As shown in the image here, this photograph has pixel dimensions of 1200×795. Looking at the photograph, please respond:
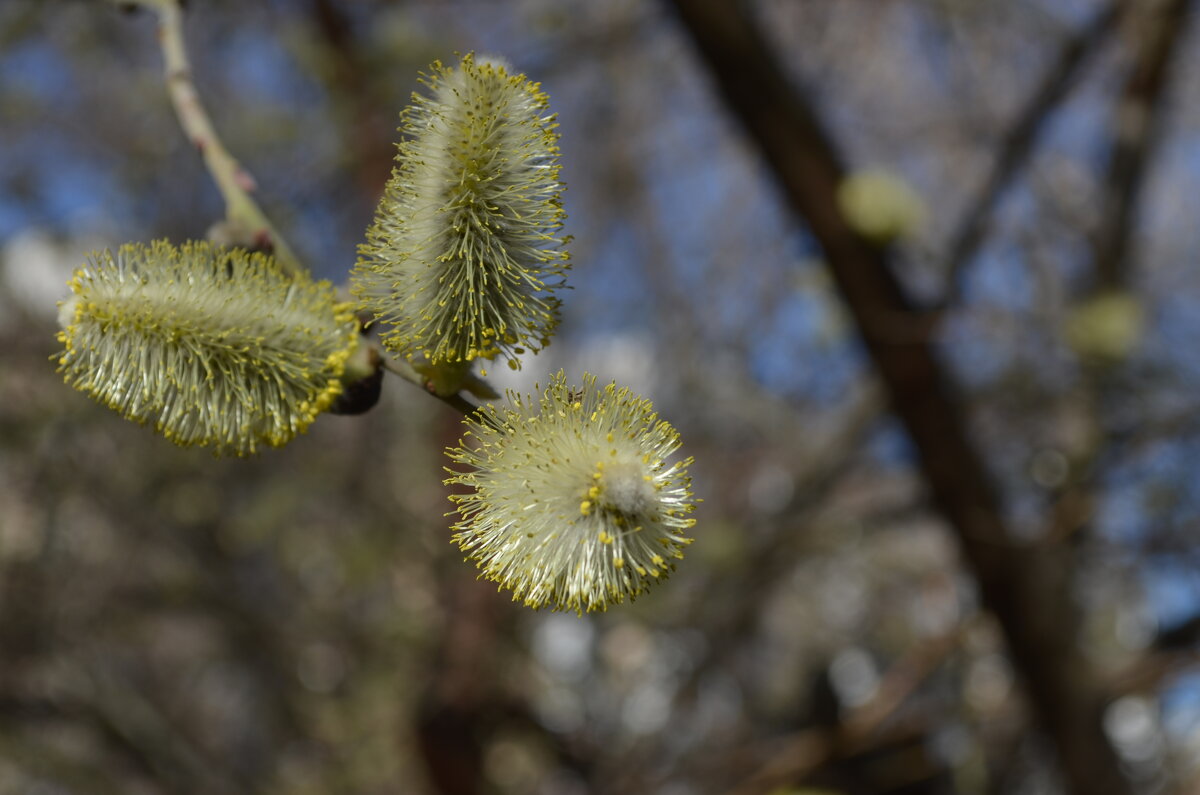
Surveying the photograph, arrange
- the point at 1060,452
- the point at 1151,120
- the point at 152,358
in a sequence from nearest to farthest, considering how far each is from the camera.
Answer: the point at 152,358 → the point at 1151,120 → the point at 1060,452

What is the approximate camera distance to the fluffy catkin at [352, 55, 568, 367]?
3.06 ft

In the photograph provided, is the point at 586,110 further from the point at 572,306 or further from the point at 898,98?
the point at 898,98

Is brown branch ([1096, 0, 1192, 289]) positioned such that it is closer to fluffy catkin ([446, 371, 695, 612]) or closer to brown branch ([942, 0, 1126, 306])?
brown branch ([942, 0, 1126, 306])

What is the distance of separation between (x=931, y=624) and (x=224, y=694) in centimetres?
515

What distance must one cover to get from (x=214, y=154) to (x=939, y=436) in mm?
2133

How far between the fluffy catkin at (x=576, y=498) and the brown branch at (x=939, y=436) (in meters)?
1.74

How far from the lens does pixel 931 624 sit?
6.08 meters

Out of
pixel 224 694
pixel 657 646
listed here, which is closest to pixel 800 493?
pixel 657 646

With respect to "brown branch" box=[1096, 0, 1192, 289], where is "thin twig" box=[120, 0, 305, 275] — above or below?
below

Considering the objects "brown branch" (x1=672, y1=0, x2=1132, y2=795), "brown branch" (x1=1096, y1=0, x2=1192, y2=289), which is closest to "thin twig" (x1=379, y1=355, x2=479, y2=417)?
"brown branch" (x1=672, y1=0, x2=1132, y2=795)

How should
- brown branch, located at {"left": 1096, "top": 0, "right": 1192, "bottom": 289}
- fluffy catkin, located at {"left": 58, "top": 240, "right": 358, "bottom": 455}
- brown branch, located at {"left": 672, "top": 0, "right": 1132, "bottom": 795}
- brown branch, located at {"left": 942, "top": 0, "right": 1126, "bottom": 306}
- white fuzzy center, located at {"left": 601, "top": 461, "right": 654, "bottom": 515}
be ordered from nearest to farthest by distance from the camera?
white fuzzy center, located at {"left": 601, "top": 461, "right": 654, "bottom": 515}, fluffy catkin, located at {"left": 58, "top": 240, "right": 358, "bottom": 455}, brown branch, located at {"left": 672, "top": 0, "right": 1132, "bottom": 795}, brown branch, located at {"left": 942, "top": 0, "right": 1126, "bottom": 306}, brown branch, located at {"left": 1096, "top": 0, "right": 1192, "bottom": 289}

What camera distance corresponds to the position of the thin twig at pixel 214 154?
1.12 m

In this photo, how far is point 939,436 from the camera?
286 cm

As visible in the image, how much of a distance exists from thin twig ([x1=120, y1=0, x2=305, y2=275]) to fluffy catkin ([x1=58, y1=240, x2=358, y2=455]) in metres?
0.07
